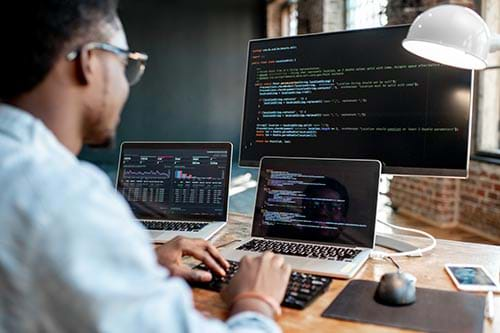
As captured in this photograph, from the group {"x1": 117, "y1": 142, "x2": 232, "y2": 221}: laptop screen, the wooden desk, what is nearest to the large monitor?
{"x1": 117, "y1": 142, "x2": 232, "y2": 221}: laptop screen

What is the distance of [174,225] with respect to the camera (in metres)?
1.58

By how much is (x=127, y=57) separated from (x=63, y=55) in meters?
0.15

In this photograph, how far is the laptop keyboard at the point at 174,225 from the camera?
1.54 m

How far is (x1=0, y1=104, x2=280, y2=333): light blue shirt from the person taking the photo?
1.72 feet

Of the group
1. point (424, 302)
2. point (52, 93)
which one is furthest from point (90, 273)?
point (424, 302)

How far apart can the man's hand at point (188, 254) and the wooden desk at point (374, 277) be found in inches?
1.9

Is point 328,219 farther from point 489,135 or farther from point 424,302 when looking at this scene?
point 489,135

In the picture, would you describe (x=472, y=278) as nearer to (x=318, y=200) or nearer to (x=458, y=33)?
(x=318, y=200)

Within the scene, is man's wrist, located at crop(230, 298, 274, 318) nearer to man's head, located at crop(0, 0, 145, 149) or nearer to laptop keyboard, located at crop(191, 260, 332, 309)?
laptop keyboard, located at crop(191, 260, 332, 309)

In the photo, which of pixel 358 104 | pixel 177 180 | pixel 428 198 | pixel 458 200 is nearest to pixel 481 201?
pixel 458 200

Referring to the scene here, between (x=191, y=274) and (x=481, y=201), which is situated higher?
(x=191, y=274)

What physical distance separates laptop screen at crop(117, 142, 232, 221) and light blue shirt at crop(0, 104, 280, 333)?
3.36 ft

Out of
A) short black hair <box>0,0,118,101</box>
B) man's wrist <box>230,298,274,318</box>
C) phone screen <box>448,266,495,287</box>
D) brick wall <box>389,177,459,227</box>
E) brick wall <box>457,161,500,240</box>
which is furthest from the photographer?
brick wall <box>389,177,459,227</box>

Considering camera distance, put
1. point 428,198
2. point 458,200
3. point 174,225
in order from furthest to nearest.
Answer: point 428,198 → point 458,200 → point 174,225
